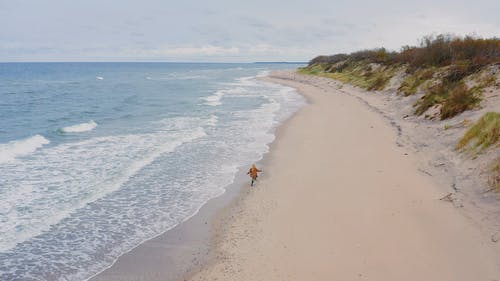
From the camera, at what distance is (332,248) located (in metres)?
8.47

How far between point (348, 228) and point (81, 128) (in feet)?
66.4

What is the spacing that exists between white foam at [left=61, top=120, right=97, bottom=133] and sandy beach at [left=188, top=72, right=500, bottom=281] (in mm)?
13688

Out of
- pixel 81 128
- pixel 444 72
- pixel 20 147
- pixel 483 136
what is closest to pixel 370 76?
pixel 444 72

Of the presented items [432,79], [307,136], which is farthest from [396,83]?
[307,136]

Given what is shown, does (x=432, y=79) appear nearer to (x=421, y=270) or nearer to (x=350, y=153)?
(x=350, y=153)

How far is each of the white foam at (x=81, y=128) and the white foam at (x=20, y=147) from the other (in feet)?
6.51

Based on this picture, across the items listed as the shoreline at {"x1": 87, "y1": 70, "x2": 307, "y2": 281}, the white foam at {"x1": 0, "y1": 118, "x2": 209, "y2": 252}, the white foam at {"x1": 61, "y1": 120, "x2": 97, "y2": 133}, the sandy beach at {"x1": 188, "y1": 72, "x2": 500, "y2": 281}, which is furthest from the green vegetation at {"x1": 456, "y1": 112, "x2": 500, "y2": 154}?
the white foam at {"x1": 61, "y1": 120, "x2": 97, "y2": 133}

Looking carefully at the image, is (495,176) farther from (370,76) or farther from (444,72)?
(370,76)

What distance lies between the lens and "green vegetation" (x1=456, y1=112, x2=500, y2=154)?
41.3 ft

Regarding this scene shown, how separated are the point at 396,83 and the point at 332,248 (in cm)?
2751

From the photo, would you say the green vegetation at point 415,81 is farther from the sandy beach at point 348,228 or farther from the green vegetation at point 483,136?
the green vegetation at point 483,136

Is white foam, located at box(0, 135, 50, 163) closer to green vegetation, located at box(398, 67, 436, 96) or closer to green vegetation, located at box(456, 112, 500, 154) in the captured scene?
green vegetation, located at box(456, 112, 500, 154)

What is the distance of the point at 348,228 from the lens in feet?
30.8

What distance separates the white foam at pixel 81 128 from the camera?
80.0 ft
